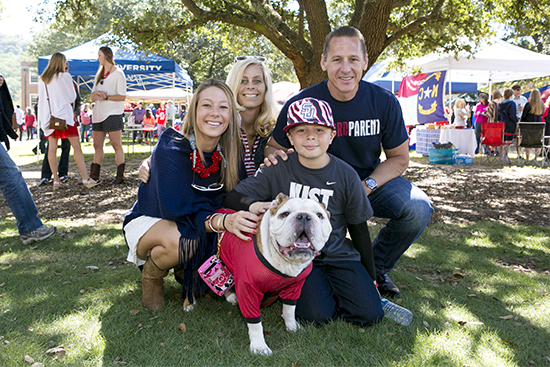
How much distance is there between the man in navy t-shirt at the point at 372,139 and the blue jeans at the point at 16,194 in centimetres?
282

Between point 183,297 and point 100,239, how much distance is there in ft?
7.01

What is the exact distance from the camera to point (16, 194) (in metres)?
4.38

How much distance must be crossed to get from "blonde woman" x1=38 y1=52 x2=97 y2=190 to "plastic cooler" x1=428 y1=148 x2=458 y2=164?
9.62 meters

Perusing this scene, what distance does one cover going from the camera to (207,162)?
3129 millimetres

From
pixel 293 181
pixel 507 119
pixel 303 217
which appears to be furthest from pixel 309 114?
pixel 507 119

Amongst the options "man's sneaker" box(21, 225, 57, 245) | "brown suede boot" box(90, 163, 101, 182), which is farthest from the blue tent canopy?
"man's sneaker" box(21, 225, 57, 245)

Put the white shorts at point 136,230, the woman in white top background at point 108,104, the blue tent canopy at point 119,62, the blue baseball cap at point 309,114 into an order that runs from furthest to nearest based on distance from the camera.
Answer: the blue tent canopy at point 119,62, the woman in white top background at point 108,104, the white shorts at point 136,230, the blue baseball cap at point 309,114

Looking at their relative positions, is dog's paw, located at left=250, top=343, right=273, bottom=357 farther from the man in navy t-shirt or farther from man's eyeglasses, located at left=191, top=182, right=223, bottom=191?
the man in navy t-shirt

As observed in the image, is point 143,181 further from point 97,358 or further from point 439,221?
point 439,221

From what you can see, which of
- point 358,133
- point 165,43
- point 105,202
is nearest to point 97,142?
point 105,202

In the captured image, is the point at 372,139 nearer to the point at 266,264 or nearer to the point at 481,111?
the point at 266,264

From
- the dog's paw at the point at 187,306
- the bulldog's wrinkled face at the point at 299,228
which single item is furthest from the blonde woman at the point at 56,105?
the bulldog's wrinkled face at the point at 299,228

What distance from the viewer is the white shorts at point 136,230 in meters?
2.98

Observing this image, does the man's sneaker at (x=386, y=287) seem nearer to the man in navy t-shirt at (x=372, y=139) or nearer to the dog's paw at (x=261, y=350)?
the man in navy t-shirt at (x=372, y=139)
